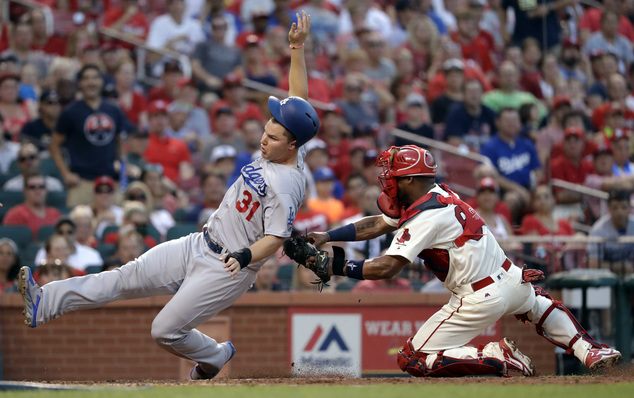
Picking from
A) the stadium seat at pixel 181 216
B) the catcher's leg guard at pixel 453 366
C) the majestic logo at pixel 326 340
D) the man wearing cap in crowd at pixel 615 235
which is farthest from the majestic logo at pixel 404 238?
the stadium seat at pixel 181 216

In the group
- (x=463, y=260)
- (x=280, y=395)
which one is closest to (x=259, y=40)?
(x=463, y=260)

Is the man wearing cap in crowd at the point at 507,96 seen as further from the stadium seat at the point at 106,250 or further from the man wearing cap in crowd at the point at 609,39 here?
the stadium seat at the point at 106,250

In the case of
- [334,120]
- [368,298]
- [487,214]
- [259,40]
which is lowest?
[368,298]

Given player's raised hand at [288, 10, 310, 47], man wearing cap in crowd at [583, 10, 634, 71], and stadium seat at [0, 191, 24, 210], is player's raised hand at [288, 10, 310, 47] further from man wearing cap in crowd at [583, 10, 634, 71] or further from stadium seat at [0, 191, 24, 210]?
man wearing cap in crowd at [583, 10, 634, 71]

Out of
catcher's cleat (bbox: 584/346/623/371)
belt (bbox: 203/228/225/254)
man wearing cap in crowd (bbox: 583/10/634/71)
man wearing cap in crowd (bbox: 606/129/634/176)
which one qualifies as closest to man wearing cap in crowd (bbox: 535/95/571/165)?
man wearing cap in crowd (bbox: 606/129/634/176)

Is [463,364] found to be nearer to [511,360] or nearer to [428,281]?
[511,360]

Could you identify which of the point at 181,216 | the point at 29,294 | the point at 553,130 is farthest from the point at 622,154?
the point at 29,294
